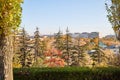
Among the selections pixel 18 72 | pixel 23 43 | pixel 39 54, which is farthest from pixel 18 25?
pixel 39 54

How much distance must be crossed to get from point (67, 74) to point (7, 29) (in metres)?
6.78

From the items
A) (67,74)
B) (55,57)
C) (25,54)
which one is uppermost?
(25,54)

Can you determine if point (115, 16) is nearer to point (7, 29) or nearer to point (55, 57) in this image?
point (7, 29)

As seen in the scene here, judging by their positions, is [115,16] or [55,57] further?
[55,57]

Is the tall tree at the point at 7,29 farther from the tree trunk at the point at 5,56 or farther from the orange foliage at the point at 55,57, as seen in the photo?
the orange foliage at the point at 55,57

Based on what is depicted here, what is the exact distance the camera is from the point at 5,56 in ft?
30.5

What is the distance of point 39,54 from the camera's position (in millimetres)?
49812

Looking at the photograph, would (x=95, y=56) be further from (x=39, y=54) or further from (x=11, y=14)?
(x=11, y=14)

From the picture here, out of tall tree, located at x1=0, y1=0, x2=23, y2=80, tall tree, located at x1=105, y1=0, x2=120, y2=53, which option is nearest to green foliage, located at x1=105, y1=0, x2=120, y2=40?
tall tree, located at x1=105, y1=0, x2=120, y2=53

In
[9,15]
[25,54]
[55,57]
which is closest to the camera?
[9,15]

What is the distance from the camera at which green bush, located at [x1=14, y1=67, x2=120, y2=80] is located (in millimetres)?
15125

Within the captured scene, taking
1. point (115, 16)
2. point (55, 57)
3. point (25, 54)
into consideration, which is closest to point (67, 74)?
point (115, 16)

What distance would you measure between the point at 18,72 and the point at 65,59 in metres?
28.3

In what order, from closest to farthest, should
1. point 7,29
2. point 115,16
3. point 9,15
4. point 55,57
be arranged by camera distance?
point 9,15 → point 7,29 → point 115,16 → point 55,57
